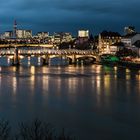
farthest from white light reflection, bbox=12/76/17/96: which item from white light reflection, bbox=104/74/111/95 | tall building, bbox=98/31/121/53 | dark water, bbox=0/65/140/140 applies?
tall building, bbox=98/31/121/53

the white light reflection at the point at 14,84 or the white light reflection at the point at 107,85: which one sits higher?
the white light reflection at the point at 14,84

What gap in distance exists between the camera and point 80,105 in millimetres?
7652

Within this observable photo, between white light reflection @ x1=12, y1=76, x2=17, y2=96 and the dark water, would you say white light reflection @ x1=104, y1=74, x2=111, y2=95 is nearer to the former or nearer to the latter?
the dark water

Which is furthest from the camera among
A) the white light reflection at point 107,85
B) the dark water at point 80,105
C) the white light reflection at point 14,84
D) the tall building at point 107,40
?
the tall building at point 107,40

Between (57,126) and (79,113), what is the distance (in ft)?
3.55

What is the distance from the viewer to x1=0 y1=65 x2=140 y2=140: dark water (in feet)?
18.7

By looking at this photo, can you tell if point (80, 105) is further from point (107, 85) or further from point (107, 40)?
point (107, 40)

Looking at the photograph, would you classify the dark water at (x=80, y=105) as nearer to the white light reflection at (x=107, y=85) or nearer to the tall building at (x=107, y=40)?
the white light reflection at (x=107, y=85)

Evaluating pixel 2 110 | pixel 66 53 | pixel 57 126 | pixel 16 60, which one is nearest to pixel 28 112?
pixel 2 110

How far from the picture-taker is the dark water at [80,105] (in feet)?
18.7

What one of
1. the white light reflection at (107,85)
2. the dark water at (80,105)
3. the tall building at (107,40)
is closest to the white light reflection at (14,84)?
the dark water at (80,105)

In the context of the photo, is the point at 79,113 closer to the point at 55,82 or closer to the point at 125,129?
the point at 125,129

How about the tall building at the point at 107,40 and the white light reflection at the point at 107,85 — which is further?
the tall building at the point at 107,40

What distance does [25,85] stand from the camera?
11070 millimetres
